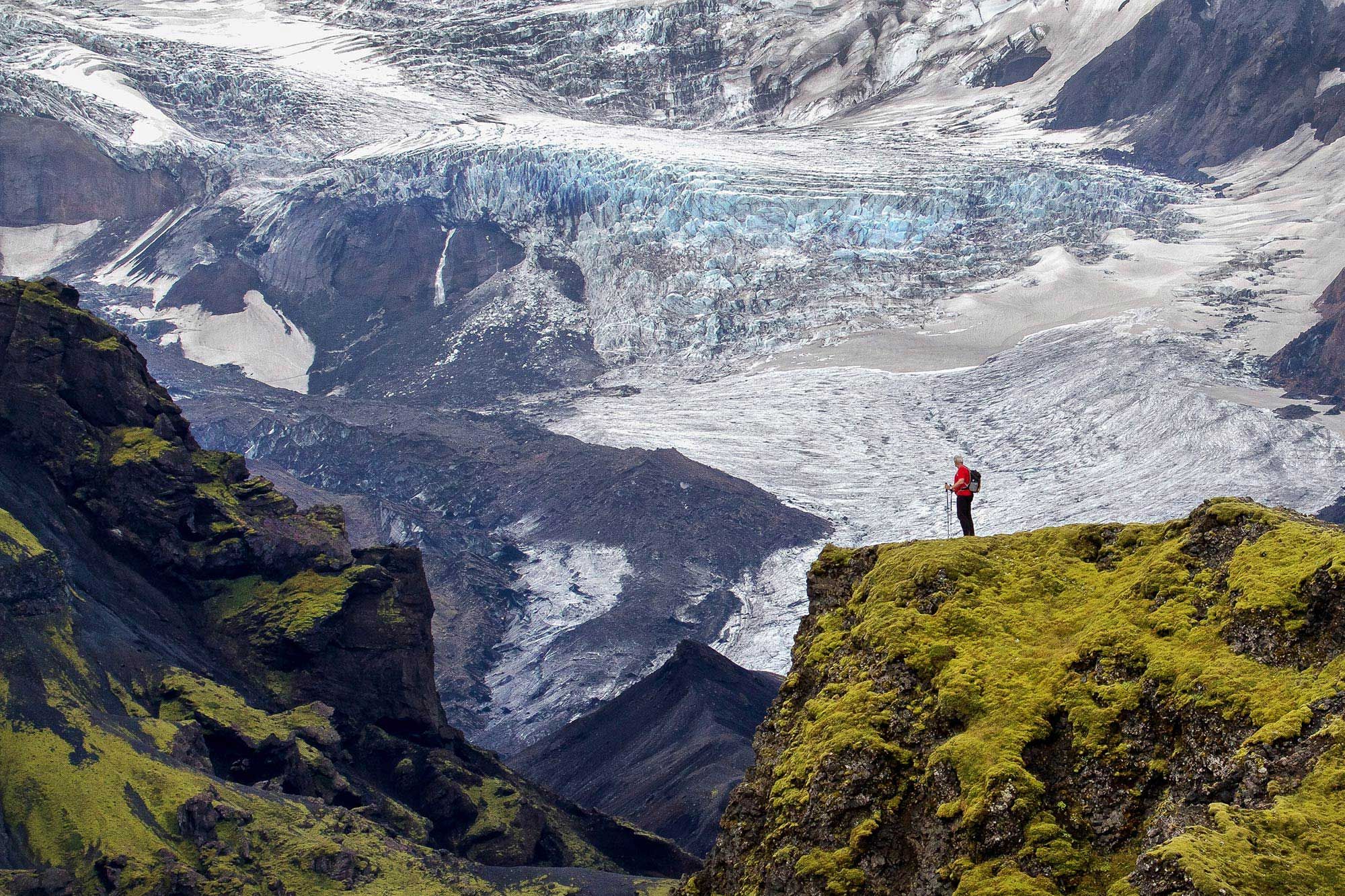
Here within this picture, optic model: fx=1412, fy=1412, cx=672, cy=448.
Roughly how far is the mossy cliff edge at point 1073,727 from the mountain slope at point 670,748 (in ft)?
203

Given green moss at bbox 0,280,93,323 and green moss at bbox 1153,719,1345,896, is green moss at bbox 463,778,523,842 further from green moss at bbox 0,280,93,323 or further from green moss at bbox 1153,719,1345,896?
green moss at bbox 1153,719,1345,896

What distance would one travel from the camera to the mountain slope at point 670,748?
79.5 m

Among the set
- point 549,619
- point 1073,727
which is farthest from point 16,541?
point 549,619

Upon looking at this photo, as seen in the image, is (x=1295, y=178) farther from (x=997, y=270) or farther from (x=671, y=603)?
(x=671, y=603)

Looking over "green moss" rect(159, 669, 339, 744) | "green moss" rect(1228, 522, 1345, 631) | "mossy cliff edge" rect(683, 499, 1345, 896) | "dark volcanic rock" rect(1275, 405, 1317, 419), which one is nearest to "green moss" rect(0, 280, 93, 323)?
"green moss" rect(159, 669, 339, 744)

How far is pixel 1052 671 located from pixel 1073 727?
70 centimetres

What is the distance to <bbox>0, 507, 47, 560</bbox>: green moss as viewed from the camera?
45250 mm

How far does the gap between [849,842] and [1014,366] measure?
152 meters

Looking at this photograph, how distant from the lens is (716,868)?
14156 millimetres

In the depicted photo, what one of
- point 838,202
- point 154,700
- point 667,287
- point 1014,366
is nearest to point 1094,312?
point 1014,366

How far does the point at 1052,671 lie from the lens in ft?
38.3

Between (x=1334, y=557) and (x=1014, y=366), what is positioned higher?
(x=1334, y=557)

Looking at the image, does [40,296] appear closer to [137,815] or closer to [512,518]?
[137,815]

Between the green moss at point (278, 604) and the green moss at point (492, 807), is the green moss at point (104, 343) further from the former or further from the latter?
the green moss at point (492, 807)
